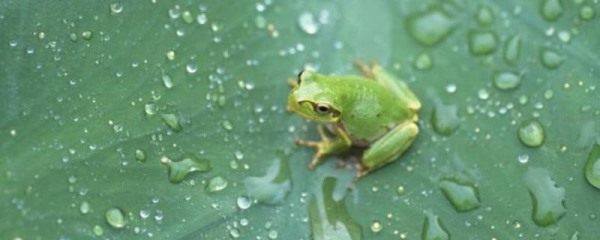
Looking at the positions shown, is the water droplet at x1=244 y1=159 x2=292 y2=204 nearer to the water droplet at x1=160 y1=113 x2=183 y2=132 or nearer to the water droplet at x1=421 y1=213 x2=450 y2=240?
the water droplet at x1=160 y1=113 x2=183 y2=132

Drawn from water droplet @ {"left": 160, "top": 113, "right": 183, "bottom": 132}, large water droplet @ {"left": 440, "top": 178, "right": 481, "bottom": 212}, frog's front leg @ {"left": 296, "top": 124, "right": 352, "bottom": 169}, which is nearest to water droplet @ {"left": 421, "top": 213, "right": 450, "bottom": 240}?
large water droplet @ {"left": 440, "top": 178, "right": 481, "bottom": 212}

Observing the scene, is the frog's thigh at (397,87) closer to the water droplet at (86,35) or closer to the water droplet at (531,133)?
the water droplet at (531,133)

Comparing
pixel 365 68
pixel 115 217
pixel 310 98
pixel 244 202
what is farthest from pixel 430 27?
pixel 115 217

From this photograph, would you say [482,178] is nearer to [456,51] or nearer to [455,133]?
[455,133]

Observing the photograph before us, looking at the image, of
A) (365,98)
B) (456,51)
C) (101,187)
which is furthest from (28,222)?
(456,51)

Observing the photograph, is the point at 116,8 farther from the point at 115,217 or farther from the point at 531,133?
the point at 531,133
